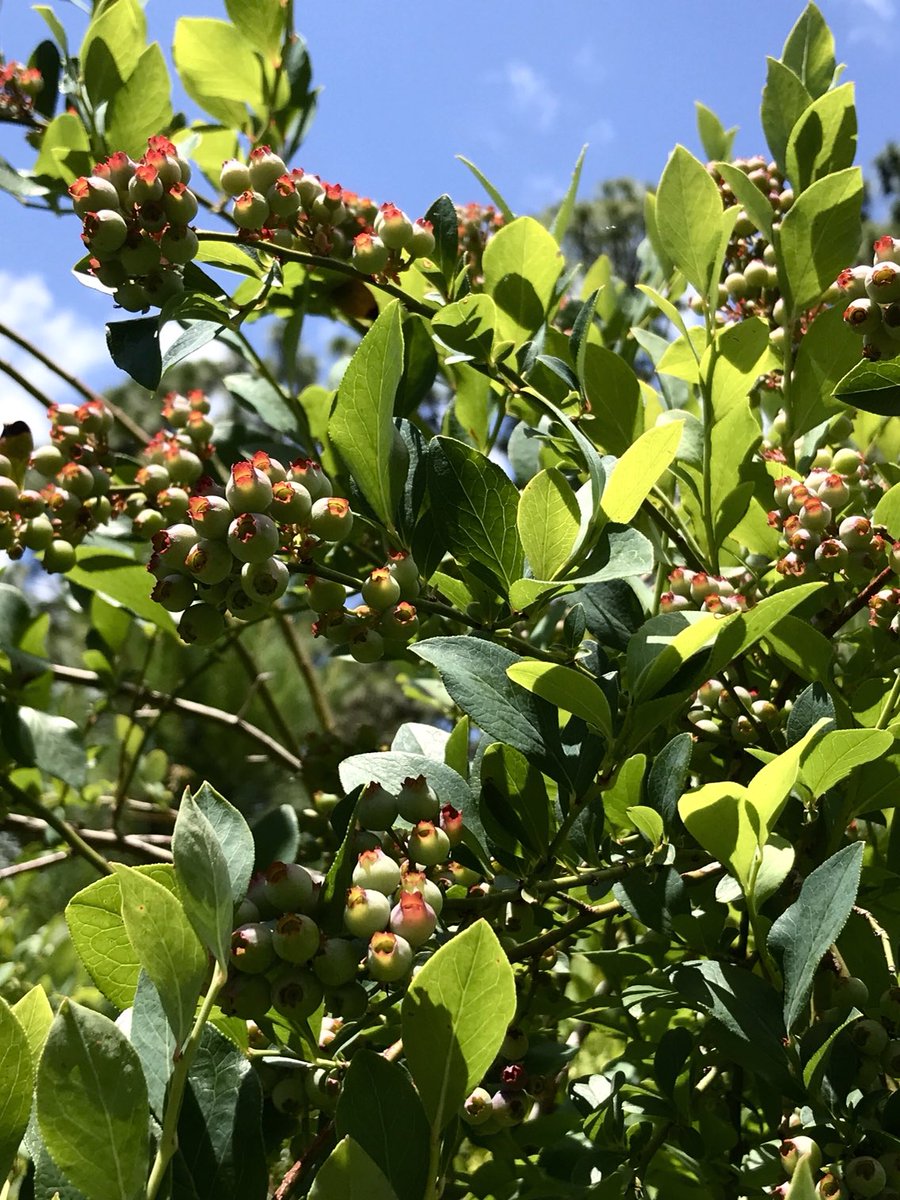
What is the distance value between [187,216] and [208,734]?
→ 5.05 metres

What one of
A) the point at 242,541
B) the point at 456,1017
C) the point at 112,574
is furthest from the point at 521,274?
the point at 456,1017

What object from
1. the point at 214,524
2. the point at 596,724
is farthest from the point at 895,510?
the point at 214,524

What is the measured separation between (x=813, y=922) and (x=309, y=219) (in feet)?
2.01

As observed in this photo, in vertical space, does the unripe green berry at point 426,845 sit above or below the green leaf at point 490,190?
below

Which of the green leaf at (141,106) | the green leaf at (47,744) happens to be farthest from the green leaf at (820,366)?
the green leaf at (47,744)

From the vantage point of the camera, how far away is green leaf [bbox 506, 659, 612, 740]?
57 cm

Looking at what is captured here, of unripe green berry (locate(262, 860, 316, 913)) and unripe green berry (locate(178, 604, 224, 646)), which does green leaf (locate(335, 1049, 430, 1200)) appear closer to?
unripe green berry (locate(262, 860, 316, 913))

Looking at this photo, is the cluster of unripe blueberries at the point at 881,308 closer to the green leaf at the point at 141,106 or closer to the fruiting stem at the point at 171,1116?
the fruiting stem at the point at 171,1116

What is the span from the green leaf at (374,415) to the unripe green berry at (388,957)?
273 mm

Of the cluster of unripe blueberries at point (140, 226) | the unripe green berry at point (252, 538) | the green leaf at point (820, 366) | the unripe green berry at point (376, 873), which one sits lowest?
the unripe green berry at point (376, 873)

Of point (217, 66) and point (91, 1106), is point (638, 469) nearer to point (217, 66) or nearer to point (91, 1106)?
point (91, 1106)

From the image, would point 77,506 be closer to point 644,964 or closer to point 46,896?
point 644,964

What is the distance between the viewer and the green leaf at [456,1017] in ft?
1.48

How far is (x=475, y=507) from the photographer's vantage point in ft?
2.25
